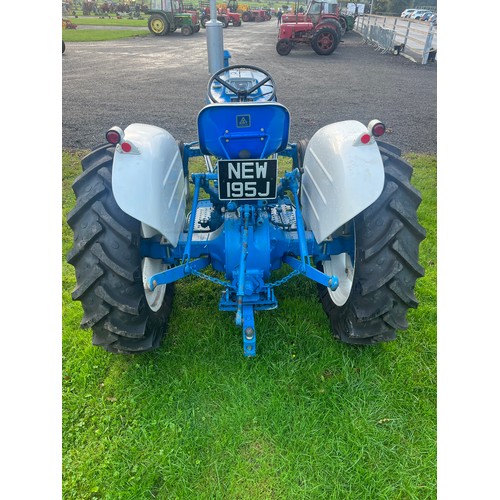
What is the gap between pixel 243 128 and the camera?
7.25ft

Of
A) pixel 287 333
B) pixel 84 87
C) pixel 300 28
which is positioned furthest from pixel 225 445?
pixel 300 28

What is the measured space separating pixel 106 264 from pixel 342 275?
4.72ft

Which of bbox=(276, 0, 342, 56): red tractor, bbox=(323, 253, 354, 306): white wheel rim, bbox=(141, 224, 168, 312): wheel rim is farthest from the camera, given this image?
bbox=(276, 0, 342, 56): red tractor

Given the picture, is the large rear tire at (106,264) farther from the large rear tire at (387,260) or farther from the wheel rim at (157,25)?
the wheel rim at (157,25)

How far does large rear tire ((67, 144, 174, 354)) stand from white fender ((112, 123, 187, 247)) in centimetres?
15

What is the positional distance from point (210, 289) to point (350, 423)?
1370 millimetres

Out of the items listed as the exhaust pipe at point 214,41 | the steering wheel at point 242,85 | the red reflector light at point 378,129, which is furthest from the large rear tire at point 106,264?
the exhaust pipe at point 214,41

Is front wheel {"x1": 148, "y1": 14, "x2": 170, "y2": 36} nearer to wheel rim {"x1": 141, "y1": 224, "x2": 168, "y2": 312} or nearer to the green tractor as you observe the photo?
the green tractor

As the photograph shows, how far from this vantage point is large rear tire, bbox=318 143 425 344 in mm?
2145

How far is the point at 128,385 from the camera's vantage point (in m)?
2.32

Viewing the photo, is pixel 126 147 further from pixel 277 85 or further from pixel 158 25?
pixel 158 25

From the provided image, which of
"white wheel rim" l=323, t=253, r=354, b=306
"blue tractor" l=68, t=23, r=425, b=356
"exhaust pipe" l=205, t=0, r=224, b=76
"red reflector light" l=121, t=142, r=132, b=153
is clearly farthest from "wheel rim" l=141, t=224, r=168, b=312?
"exhaust pipe" l=205, t=0, r=224, b=76

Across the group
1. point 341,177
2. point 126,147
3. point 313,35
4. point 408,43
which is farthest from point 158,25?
point 341,177

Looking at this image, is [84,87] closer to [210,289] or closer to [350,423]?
[210,289]
